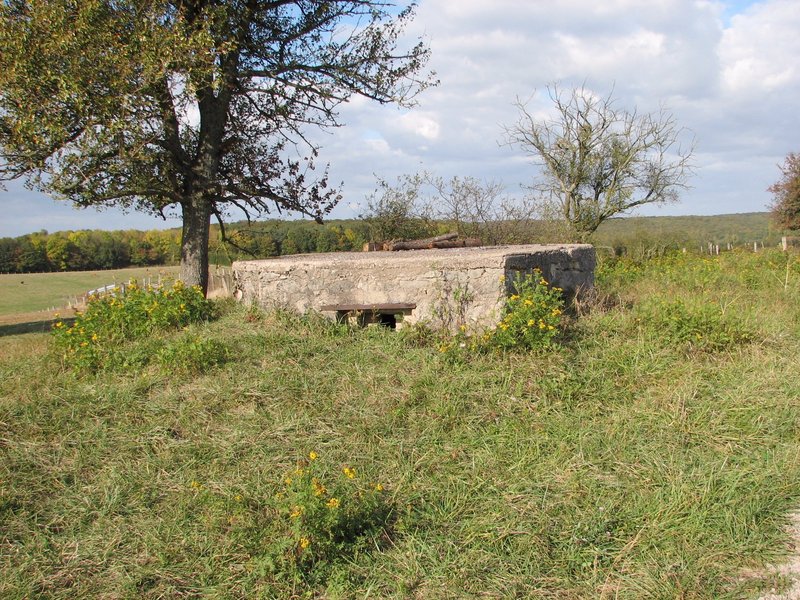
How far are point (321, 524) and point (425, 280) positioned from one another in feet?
11.3

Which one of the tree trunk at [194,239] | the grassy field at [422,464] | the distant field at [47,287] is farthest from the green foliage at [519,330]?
the distant field at [47,287]

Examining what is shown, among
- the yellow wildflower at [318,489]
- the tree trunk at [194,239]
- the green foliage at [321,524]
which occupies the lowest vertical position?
the green foliage at [321,524]

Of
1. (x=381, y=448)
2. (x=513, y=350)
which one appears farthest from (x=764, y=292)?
(x=381, y=448)

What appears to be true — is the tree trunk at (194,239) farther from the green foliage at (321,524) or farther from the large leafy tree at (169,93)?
the green foliage at (321,524)

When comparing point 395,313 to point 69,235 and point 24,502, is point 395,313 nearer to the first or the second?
point 24,502

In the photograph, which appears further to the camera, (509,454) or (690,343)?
(690,343)

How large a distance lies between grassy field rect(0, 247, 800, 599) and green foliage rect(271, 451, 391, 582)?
0.06ft

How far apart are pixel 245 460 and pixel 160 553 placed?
3.16 ft

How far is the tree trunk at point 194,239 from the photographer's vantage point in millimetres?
10070

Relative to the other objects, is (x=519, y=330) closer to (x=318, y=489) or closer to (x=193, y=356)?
(x=318, y=489)

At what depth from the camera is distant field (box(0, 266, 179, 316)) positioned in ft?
83.8

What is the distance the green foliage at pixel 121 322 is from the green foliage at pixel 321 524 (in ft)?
8.84

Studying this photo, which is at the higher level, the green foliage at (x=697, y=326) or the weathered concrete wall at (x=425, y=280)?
the weathered concrete wall at (x=425, y=280)

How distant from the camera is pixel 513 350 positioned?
5805 mm
